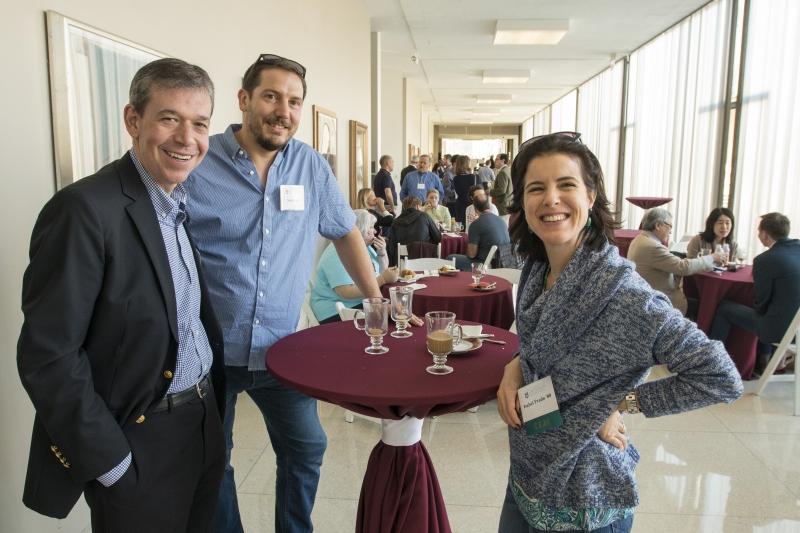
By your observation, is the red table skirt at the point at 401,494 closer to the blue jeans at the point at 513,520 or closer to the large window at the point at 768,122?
the blue jeans at the point at 513,520

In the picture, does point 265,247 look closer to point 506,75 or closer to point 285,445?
point 285,445

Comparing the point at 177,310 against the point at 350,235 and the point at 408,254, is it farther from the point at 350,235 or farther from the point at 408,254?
the point at 408,254

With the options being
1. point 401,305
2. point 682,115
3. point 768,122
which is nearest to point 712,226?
point 768,122

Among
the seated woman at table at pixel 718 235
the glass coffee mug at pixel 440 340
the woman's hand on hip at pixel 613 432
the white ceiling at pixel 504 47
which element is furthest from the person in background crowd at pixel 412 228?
the woman's hand on hip at pixel 613 432

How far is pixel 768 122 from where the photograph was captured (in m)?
5.61

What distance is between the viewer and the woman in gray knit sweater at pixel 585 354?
3.63ft

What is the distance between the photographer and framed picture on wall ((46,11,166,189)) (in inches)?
75.3

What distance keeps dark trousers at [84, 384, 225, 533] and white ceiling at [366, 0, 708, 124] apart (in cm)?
678

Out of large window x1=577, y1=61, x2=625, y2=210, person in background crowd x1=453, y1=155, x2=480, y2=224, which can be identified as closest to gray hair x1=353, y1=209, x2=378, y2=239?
person in background crowd x1=453, y1=155, x2=480, y2=224

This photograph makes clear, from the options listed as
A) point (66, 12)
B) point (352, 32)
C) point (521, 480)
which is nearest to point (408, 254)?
point (352, 32)

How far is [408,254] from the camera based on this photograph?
18.6ft

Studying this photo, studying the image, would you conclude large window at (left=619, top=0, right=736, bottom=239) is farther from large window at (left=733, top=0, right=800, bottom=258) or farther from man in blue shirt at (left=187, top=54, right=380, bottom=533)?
man in blue shirt at (left=187, top=54, right=380, bottom=533)

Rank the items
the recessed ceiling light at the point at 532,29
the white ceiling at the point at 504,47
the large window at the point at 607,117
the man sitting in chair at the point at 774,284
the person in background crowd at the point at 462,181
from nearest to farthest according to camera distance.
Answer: the man sitting in chair at the point at 774,284 → the white ceiling at the point at 504,47 → the recessed ceiling light at the point at 532,29 → the person in background crowd at the point at 462,181 → the large window at the point at 607,117

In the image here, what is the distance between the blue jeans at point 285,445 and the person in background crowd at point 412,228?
3.82m
